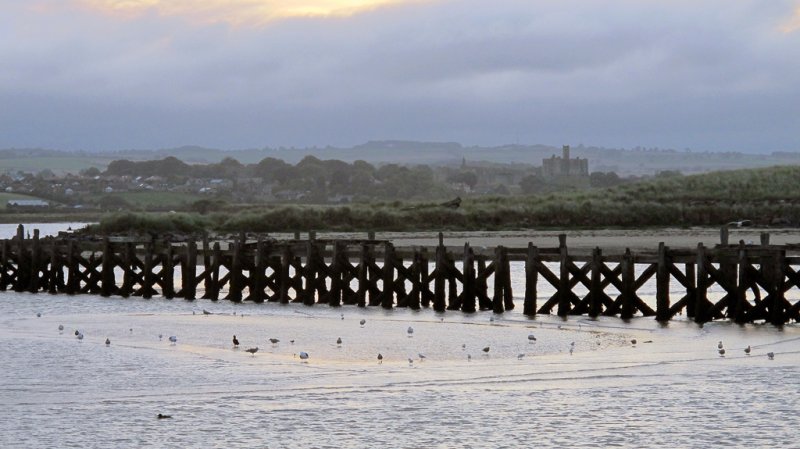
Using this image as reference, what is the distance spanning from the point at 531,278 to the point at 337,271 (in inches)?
237

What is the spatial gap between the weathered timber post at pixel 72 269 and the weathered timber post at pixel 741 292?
21.5m

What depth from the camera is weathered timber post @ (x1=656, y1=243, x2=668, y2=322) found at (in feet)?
108

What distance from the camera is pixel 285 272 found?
39906 millimetres

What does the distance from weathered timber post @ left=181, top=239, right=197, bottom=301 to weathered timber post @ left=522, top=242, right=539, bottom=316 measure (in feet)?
33.6

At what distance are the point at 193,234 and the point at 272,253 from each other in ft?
117

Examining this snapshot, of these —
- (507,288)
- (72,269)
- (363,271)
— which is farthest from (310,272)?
(72,269)

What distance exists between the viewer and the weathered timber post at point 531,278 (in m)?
34.8

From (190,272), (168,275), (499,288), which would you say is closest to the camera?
(499,288)

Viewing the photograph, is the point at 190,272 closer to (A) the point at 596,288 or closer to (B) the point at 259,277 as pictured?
(B) the point at 259,277

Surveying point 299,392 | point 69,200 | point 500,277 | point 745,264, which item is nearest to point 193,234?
point 500,277

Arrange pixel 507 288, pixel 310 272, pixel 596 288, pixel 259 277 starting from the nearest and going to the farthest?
pixel 596 288
pixel 507 288
pixel 310 272
pixel 259 277

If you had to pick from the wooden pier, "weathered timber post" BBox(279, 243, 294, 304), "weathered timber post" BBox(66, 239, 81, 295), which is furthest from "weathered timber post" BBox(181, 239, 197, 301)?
"weathered timber post" BBox(66, 239, 81, 295)

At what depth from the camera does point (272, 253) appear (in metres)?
40.1

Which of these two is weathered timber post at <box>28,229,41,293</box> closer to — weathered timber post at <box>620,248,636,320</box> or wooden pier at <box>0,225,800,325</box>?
wooden pier at <box>0,225,800,325</box>
